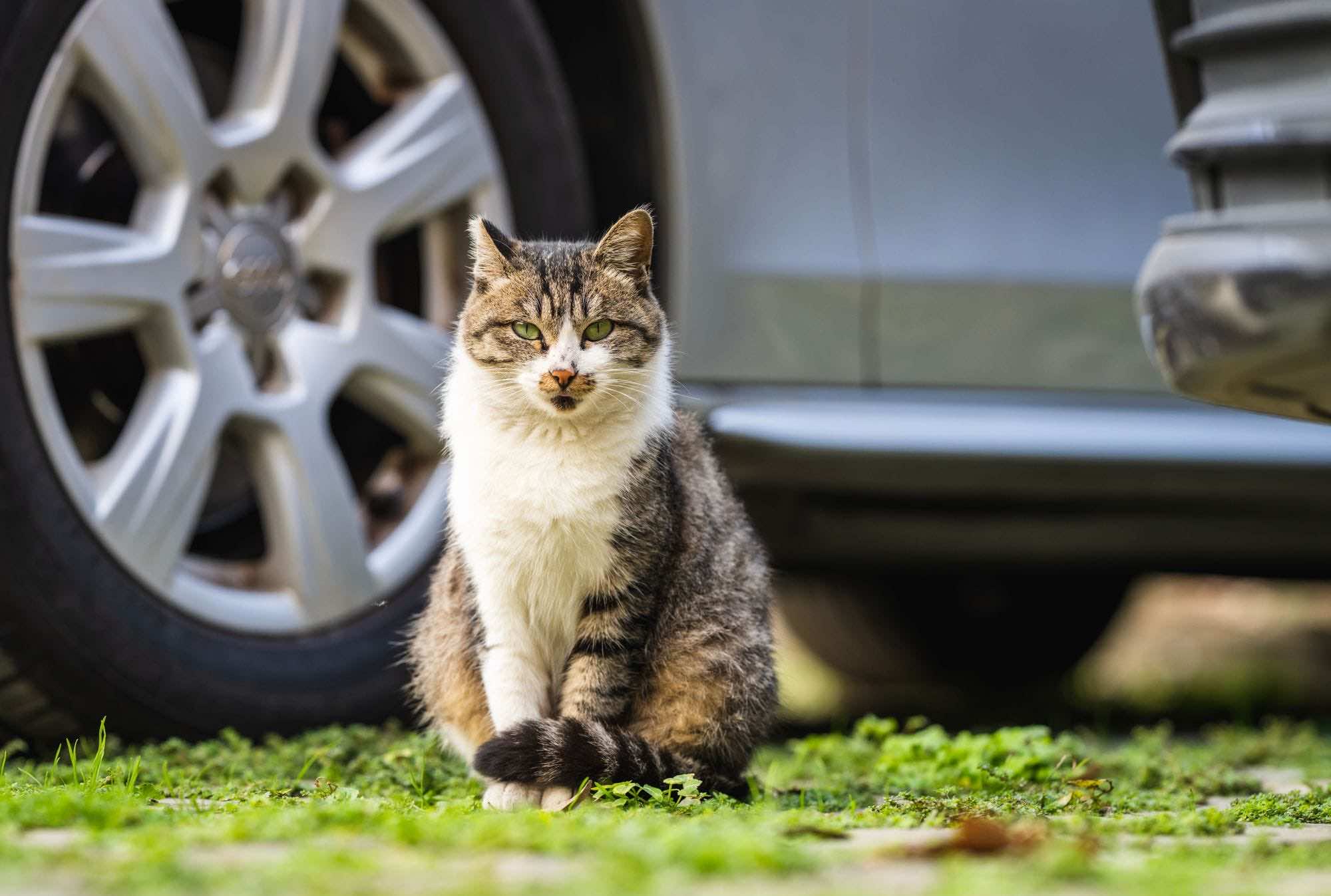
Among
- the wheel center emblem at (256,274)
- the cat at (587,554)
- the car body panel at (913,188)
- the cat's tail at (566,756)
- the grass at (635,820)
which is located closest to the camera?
the grass at (635,820)

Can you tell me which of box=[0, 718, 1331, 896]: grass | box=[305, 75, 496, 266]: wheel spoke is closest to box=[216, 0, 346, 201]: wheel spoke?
box=[305, 75, 496, 266]: wheel spoke

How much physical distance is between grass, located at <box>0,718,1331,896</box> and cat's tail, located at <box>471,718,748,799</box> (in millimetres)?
45

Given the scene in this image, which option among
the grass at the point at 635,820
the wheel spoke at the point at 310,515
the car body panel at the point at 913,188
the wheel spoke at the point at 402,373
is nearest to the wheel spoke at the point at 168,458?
the wheel spoke at the point at 310,515

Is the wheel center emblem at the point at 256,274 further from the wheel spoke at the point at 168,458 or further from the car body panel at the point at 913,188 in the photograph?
the car body panel at the point at 913,188

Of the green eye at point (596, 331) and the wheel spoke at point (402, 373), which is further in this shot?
the wheel spoke at point (402, 373)

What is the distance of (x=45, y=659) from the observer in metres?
2.86

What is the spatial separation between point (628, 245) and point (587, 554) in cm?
58

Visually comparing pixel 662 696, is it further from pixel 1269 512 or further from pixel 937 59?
pixel 1269 512

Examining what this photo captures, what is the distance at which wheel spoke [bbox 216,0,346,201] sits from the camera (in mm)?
3176

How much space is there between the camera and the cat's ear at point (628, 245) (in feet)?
9.39

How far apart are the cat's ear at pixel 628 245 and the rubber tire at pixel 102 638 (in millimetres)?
801

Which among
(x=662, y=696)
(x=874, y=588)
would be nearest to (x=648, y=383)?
(x=662, y=696)

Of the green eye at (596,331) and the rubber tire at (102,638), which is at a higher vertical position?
the green eye at (596,331)

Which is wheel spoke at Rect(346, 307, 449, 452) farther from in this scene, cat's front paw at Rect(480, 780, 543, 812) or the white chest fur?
cat's front paw at Rect(480, 780, 543, 812)
